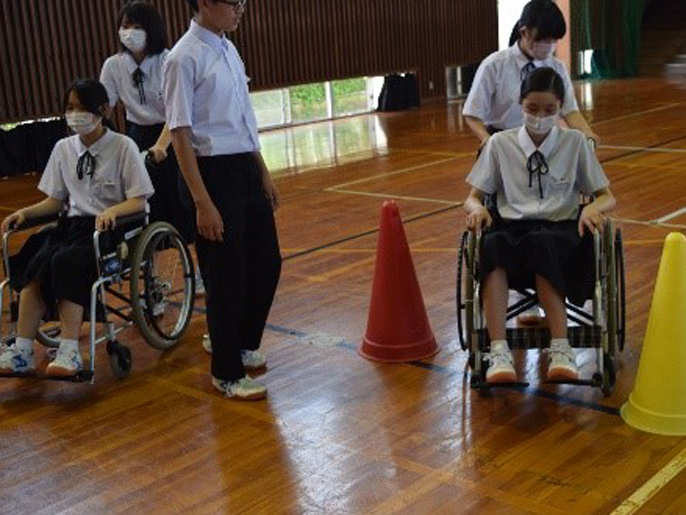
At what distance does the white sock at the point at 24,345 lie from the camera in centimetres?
296

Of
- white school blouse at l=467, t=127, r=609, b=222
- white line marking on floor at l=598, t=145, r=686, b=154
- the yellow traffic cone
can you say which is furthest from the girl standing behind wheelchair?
white line marking on floor at l=598, t=145, r=686, b=154

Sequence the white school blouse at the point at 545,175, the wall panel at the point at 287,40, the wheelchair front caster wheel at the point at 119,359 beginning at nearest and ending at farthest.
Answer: the white school blouse at the point at 545,175, the wheelchair front caster wheel at the point at 119,359, the wall panel at the point at 287,40

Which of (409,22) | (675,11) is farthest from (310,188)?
(675,11)

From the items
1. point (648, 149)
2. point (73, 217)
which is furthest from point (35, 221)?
point (648, 149)

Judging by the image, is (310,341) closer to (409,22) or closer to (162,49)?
(162,49)

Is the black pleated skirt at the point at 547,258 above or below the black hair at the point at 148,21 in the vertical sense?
below

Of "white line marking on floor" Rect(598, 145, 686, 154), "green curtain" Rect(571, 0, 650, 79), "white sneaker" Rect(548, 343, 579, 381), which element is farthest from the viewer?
"green curtain" Rect(571, 0, 650, 79)

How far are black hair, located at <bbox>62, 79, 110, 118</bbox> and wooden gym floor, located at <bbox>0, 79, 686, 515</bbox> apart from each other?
90 centimetres

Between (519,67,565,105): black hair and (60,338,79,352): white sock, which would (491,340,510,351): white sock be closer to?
(519,67,565,105): black hair

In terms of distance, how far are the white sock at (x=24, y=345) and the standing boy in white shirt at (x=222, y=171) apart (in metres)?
0.61

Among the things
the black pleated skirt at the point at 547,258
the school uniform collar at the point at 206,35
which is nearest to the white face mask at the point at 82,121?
the school uniform collar at the point at 206,35

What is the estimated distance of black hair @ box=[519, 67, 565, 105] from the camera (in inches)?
108

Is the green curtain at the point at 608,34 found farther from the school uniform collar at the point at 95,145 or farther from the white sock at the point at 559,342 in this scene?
the white sock at the point at 559,342

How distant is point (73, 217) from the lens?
10.5 ft
